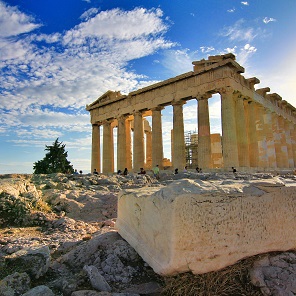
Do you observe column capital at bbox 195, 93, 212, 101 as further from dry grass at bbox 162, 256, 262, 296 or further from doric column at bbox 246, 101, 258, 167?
dry grass at bbox 162, 256, 262, 296

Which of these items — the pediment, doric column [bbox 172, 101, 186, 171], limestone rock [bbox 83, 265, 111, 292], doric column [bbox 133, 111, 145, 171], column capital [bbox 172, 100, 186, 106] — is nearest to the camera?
limestone rock [bbox 83, 265, 111, 292]

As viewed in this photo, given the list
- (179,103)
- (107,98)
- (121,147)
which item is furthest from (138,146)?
(107,98)

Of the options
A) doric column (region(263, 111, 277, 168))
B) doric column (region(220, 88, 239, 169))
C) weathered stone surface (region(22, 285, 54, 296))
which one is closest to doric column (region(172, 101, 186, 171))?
doric column (region(220, 88, 239, 169))

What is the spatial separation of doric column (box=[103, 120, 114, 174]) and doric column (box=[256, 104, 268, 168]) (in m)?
14.4

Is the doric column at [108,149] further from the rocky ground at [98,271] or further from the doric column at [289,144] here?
the rocky ground at [98,271]

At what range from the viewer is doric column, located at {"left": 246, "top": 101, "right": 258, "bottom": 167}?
22.0 m

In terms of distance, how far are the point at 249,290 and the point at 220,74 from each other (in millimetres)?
18725

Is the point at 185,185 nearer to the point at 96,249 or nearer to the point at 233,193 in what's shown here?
the point at 233,193

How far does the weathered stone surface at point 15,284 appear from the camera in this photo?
274cm

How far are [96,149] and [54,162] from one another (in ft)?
16.3

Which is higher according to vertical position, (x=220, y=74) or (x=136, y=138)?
(x=220, y=74)

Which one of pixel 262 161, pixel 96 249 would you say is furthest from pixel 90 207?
pixel 262 161

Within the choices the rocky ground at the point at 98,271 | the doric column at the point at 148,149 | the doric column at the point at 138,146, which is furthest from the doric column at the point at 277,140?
the rocky ground at the point at 98,271

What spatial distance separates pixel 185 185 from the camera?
9.44 feet
